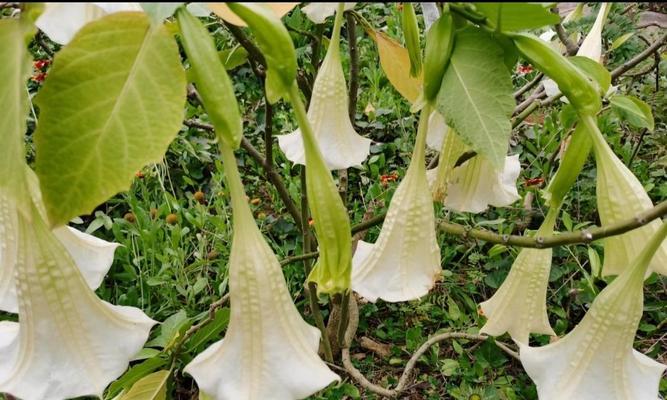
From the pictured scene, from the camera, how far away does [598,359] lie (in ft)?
1.71

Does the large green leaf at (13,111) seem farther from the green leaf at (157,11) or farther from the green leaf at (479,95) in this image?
the green leaf at (479,95)

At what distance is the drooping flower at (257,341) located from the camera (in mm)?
447

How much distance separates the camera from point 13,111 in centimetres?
36

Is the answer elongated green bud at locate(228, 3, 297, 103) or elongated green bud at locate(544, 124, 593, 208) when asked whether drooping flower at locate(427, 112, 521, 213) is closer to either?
elongated green bud at locate(544, 124, 593, 208)

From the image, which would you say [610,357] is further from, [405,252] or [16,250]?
[16,250]

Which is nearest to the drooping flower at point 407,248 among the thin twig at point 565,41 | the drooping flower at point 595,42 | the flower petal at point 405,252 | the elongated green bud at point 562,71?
the flower petal at point 405,252

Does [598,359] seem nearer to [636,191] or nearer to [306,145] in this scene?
[636,191]

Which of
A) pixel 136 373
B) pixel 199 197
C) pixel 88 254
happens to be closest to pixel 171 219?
pixel 199 197

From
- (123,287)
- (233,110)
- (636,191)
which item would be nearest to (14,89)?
(233,110)

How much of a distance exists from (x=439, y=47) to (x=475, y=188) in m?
0.27

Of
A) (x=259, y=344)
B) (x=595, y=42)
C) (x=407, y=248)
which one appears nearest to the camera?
(x=259, y=344)

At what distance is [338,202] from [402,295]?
0.13m

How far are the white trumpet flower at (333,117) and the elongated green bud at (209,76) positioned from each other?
30cm

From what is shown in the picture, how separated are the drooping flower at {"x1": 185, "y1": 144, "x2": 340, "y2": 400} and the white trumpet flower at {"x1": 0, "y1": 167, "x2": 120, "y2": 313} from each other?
13cm
